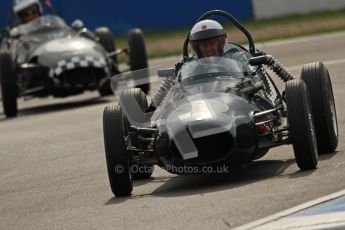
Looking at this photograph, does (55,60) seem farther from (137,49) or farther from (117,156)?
(117,156)

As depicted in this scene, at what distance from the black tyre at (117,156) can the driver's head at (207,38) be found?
1418 millimetres

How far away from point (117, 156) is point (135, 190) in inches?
25.2

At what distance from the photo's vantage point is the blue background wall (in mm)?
30500

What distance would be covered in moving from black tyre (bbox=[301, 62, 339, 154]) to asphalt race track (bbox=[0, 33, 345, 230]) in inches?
5.2

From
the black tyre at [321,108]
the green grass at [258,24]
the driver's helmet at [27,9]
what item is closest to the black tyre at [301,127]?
the black tyre at [321,108]

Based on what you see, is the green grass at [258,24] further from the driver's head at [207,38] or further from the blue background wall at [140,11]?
the driver's head at [207,38]

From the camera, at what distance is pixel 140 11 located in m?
30.8

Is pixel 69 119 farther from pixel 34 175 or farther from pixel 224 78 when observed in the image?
pixel 224 78

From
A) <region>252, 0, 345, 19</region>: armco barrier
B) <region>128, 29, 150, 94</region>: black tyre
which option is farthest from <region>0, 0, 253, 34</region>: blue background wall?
<region>128, 29, 150, 94</region>: black tyre

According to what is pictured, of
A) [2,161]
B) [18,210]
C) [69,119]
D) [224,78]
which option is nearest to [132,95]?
[224,78]

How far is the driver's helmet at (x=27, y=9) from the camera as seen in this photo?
19547 mm

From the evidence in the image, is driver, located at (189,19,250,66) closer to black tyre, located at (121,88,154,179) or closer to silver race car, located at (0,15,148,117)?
black tyre, located at (121,88,154,179)

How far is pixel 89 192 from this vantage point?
946 centimetres

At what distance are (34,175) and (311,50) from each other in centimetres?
1226
